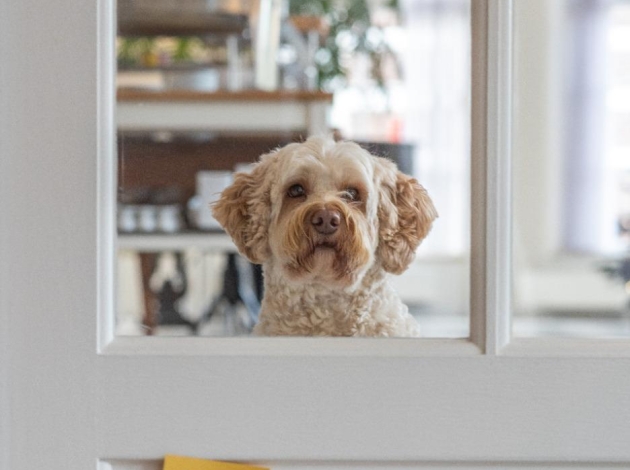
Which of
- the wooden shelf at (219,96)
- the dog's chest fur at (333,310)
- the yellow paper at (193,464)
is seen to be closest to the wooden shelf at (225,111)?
the wooden shelf at (219,96)

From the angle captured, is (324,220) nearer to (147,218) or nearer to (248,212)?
(248,212)

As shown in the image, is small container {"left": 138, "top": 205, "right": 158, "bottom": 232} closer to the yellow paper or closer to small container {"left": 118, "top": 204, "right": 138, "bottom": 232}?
small container {"left": 118, "top": 204, "right": 138, "bottom": 232}

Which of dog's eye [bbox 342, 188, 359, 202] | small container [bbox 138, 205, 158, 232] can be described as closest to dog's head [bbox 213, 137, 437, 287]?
dog's eye [bbox 342, 188, 359, 202]

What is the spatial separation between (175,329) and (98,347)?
0.08 meters

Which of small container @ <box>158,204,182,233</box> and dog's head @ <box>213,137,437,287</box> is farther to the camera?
small container @ <box>158,204,182,233</box>

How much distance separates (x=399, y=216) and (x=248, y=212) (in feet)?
0.43

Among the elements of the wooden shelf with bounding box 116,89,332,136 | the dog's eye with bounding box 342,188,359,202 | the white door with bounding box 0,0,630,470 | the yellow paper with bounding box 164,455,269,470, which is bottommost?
the yellow paper with bounding box 164,455,269,470

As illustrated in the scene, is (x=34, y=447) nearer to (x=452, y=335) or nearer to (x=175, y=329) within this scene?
(x=175, y=329)

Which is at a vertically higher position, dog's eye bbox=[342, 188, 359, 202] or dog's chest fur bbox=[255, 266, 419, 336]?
dog's eye bbox=[342, 188, 359, 202]

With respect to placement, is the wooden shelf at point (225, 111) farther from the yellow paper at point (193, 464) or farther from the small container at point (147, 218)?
the yellow paper at point (193, 464)

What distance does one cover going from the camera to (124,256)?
0.69 metres

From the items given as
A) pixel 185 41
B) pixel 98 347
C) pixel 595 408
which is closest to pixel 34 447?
pixel 98 347

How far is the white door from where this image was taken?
640 millimetres

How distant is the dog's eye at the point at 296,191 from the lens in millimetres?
701
